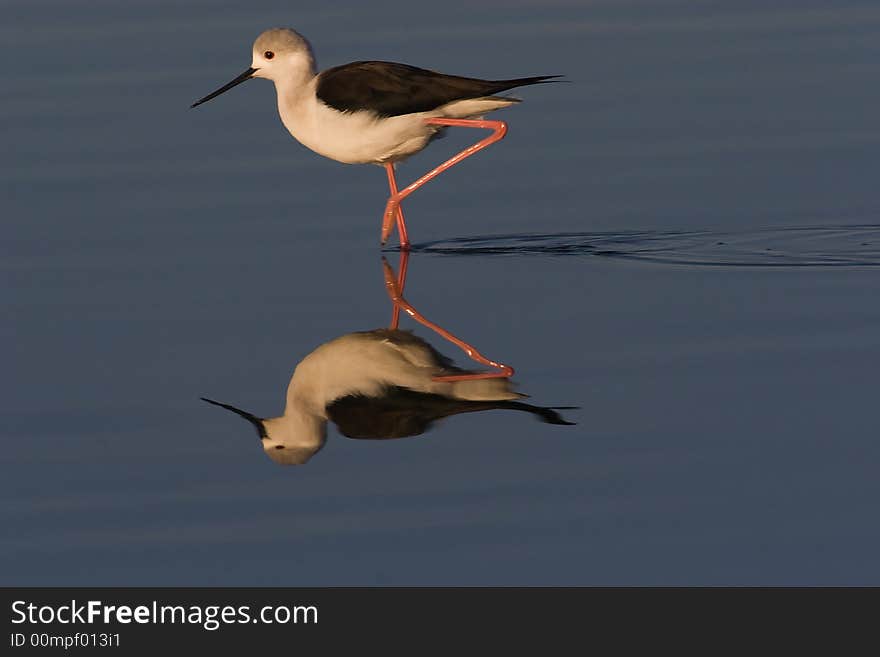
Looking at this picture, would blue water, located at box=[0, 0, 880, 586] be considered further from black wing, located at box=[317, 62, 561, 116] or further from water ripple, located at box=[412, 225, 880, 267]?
black wing, located at box=[317, 62, 561, 116]

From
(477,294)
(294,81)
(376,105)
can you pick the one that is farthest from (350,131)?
(477,294)

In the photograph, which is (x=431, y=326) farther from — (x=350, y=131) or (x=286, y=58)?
(x=286, y=58)

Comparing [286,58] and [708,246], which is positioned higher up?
[286,58]

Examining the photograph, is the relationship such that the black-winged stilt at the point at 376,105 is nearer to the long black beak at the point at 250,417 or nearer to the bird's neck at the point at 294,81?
the bird's neck at the point at 294,81

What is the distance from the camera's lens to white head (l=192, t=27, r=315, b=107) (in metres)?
9.25

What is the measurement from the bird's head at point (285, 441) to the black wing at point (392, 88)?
116 inches

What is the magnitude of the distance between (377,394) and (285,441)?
546 mm

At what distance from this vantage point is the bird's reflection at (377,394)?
614 centimetres

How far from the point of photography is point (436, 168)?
9453mm

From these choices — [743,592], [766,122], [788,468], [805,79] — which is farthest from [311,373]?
[805,79]

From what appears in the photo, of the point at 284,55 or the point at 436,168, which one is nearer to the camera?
the point at 284,55

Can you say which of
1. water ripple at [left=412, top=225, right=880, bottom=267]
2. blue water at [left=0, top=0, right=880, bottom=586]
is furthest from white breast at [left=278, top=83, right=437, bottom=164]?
water ripple at [left=412, top=225, right=880, bottom=267]

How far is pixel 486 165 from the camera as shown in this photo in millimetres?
9758

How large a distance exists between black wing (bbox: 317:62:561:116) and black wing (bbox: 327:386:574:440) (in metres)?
2.67
